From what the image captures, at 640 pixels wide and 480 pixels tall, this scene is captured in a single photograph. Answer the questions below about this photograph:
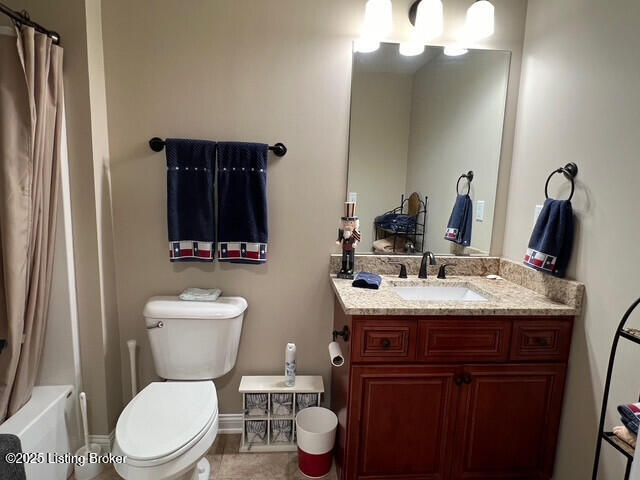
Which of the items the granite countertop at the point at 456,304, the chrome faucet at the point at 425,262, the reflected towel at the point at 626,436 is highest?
the chrome faucet at the point at 425,262

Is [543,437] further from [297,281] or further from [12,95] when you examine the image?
[12,95]

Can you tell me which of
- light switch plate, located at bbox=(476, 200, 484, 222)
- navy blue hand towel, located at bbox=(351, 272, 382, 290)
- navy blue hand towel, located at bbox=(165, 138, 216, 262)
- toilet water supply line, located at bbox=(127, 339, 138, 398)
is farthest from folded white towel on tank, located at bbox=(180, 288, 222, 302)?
light switch plate, located at bbox=(476, 200, 484, 222)

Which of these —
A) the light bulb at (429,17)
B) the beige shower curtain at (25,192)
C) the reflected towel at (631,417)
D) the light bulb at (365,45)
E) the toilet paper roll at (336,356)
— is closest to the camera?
the reflected towel at (631,417)

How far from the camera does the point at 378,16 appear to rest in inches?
67.2

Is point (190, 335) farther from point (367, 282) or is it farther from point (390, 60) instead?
point (390, 60)

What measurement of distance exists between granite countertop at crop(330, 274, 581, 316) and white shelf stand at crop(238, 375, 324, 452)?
0.59m

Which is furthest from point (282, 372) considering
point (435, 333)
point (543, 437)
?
point (543, 437)

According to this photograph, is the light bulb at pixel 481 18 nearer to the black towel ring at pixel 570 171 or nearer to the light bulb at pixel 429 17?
the light bulb at pixel 429 17

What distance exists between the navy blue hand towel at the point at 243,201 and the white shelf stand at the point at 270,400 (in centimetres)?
64

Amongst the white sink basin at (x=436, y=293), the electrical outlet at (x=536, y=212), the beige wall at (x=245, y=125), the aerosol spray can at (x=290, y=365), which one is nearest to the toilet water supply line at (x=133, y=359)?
the beige wall at (x=245, y=125)

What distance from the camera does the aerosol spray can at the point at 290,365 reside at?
1822mm

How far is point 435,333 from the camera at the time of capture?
57.2 inches

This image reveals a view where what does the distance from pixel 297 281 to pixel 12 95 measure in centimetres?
143

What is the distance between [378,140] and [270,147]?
0.56 meters
